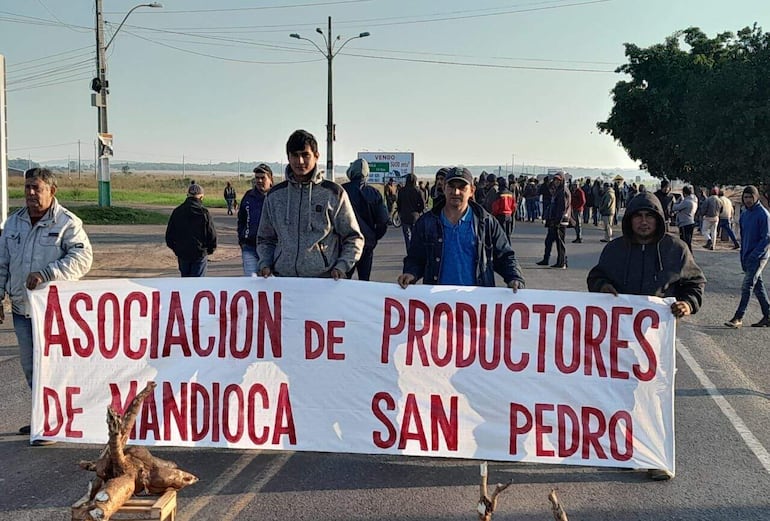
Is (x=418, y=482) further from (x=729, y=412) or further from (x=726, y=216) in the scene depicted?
(x=726, y=216)

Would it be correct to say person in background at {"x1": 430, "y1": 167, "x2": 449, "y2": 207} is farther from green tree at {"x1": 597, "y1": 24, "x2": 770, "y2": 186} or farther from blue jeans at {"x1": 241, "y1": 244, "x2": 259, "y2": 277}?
green tree at {"x1": 597, "y1": 24, "x2": 770, "y2": 186}

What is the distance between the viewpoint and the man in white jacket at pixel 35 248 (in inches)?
201

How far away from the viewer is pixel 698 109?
30812mm

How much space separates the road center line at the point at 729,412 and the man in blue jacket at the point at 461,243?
1972 mm

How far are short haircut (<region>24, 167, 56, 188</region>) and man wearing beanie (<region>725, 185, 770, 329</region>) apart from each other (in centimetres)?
806

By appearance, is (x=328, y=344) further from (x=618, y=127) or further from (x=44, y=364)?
(x=618, y=127)

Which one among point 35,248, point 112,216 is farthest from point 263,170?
point 112,216

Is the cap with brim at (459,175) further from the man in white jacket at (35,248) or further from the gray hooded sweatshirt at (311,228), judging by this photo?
the man in white jacket at (35,248)

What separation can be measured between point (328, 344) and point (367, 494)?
103 cm

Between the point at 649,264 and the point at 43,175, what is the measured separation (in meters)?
4.10

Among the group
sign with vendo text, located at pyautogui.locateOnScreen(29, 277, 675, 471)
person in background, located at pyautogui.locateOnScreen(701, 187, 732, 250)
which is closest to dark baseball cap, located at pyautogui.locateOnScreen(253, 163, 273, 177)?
sign with vendo text, located at pyautogui.locateOnScreen(29, 277, 675, 471)

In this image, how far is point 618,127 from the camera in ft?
121

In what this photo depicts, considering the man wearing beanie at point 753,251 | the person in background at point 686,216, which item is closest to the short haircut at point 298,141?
the man wearing beanie at point 753,251

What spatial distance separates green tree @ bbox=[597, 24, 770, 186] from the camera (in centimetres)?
2903
